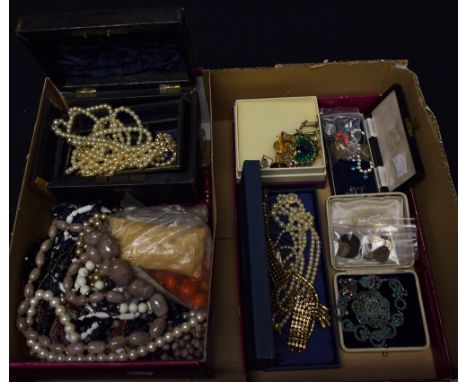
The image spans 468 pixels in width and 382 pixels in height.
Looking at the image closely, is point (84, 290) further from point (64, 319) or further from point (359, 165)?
point (359, 165)

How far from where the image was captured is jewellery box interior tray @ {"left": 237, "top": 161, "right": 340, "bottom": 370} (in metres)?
1.01

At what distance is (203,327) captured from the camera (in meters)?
1.21

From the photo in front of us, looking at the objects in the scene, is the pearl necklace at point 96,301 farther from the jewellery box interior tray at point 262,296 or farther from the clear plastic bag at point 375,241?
the clear plastic bag at point 375,241

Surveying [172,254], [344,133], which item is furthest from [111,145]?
[344,133]

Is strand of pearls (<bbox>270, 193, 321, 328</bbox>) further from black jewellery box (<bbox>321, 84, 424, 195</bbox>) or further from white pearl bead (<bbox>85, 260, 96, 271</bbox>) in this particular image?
white pearl bead (<bbox>85, 260, 96, 271</bbox>)

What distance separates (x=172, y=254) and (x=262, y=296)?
1.18ft

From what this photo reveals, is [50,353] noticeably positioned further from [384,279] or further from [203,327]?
[384,279]

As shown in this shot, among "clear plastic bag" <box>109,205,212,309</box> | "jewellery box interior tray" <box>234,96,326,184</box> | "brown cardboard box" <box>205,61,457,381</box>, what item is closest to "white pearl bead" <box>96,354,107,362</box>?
"clear plastic bag" <box>109,205,212,309</box>

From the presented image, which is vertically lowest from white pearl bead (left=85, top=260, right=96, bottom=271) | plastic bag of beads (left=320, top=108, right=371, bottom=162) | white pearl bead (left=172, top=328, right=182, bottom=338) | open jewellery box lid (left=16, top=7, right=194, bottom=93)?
white pearl bead (left=172, top=328, right=182, bottom=338)

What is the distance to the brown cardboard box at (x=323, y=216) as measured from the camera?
4.23 feet

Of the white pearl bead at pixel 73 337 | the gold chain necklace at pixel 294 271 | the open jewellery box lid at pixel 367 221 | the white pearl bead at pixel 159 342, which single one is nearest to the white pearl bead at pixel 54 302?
the white pearl bead at pixel 73 337

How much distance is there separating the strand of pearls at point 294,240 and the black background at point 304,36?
2.99 feet

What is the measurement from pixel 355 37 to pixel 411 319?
147cm

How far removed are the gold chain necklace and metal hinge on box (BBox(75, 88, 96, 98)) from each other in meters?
0.75
